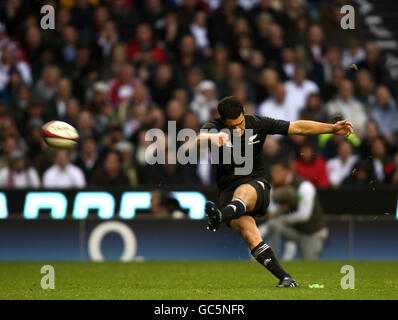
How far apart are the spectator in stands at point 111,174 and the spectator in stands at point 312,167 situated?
2.96 m

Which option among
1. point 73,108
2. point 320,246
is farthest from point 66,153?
point 320,246

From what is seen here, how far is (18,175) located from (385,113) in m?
6.89

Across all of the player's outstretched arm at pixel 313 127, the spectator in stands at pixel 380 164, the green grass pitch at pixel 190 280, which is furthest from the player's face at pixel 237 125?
the spectator in stands at pixel 380 164

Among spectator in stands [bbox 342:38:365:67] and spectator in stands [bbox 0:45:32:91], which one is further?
spectator in stands [bbox 342:38:365:67]

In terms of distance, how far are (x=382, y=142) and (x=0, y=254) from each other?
6.79 metres

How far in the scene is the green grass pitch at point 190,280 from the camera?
1038 centimetres

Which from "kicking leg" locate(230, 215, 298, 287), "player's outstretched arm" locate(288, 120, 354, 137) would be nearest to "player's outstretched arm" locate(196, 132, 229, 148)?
"kicking leg" locate(230, 215, 298, 287)

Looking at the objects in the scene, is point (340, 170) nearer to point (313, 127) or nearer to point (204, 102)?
point (204, 102)

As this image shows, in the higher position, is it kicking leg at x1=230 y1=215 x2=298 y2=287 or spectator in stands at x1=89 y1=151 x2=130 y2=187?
spectator in stands at x1=89 y1=151 x2=130 y2=187

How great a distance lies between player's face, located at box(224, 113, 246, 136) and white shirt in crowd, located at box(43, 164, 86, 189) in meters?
6.25

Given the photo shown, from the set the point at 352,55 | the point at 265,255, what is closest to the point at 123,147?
the point at 352,55

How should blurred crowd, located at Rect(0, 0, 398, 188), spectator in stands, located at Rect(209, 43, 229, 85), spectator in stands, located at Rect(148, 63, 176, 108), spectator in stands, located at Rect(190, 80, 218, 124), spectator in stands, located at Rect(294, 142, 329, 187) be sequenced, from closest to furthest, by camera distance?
spectator in stands, located at Rect(294, 142, 329, 187), blurred crowd, located at Rect(0, 0, 398, 188), spectator in stands, located at Rect(190, 80, 218, 124), spectator in stands, located at Rect(148, 63, 176, 108), spectator in stands, located at Rect(209, 43, 229, 85)

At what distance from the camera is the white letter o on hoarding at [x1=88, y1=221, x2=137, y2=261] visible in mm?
16281

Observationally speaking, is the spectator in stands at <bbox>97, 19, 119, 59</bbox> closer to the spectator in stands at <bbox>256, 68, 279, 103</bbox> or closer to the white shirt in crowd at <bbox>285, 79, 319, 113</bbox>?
the spectator in stands at <bbox>256, 68, 279, 103</bbox>
